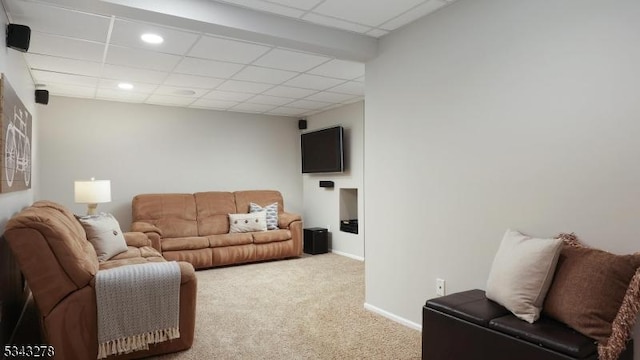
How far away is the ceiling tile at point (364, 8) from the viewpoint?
270 centimetres

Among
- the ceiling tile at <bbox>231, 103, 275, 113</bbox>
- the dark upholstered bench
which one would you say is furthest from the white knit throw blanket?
the ceiling tile at <bbox>231, 103, 275, 113</bbox>

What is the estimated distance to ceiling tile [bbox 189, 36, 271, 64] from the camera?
332 cm

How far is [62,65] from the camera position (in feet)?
13.0

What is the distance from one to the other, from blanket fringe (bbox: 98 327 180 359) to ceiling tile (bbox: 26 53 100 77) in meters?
2.76

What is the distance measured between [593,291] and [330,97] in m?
4.26

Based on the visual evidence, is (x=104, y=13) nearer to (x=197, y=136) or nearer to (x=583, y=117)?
(x=583, y=117)

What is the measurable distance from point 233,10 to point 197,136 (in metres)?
3.90

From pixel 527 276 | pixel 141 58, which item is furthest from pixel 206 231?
pixel 527 276

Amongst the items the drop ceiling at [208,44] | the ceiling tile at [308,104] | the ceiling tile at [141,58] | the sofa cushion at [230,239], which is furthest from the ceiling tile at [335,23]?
the sofa cushion at [230,239]

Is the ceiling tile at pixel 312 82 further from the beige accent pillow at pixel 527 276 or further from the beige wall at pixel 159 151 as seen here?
the beige accent pillow at pixel 527 276

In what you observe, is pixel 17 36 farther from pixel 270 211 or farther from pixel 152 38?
pixel 270 211

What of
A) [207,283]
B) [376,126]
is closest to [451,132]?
[376,126]

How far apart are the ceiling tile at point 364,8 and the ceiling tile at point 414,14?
0.06m

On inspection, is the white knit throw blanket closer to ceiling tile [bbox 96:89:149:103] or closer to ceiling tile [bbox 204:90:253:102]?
ceiling tile [bbox 204:90:253:102]
